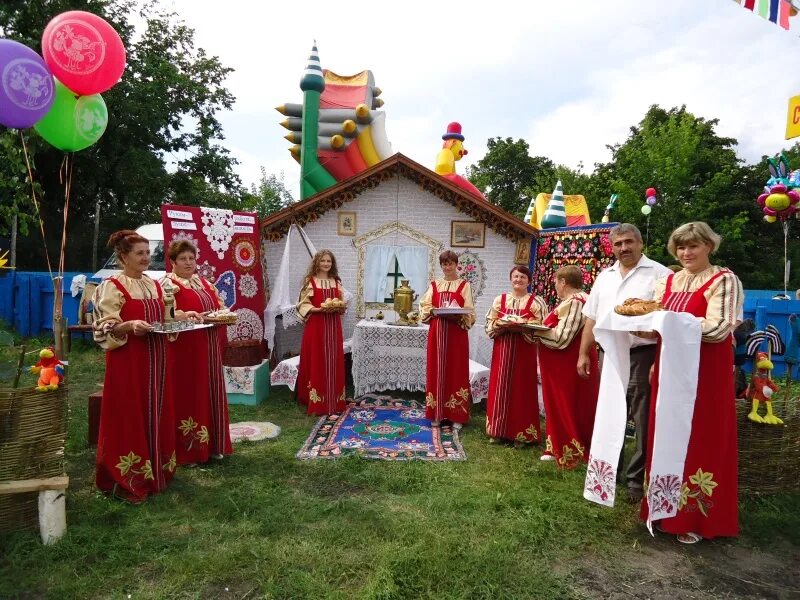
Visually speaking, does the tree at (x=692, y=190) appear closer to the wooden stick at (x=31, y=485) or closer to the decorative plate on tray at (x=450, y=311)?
the decorative plate on tray at (x=450, y=311)

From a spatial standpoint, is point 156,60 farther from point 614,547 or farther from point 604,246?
point 614,547

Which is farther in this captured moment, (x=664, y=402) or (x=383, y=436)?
(x=383, y=436)

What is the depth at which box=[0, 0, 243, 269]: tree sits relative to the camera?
48.8ft

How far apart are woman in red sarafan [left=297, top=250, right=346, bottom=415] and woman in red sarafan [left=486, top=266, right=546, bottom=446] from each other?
1.99 m

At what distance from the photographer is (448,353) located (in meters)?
5.61

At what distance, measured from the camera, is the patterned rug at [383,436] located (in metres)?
4.75

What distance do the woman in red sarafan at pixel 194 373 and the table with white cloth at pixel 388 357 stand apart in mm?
2606

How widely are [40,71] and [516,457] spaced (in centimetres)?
521

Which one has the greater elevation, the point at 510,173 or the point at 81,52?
the point at 510,173

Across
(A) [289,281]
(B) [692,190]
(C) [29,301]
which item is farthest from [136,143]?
(B) [692,190]

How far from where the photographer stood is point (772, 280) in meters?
22.5

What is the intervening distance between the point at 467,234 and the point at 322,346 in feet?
10.6

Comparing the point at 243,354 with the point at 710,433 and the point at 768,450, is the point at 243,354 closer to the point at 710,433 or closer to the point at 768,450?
the point at 710,433

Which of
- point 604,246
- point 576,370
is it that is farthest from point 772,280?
point 576,370
